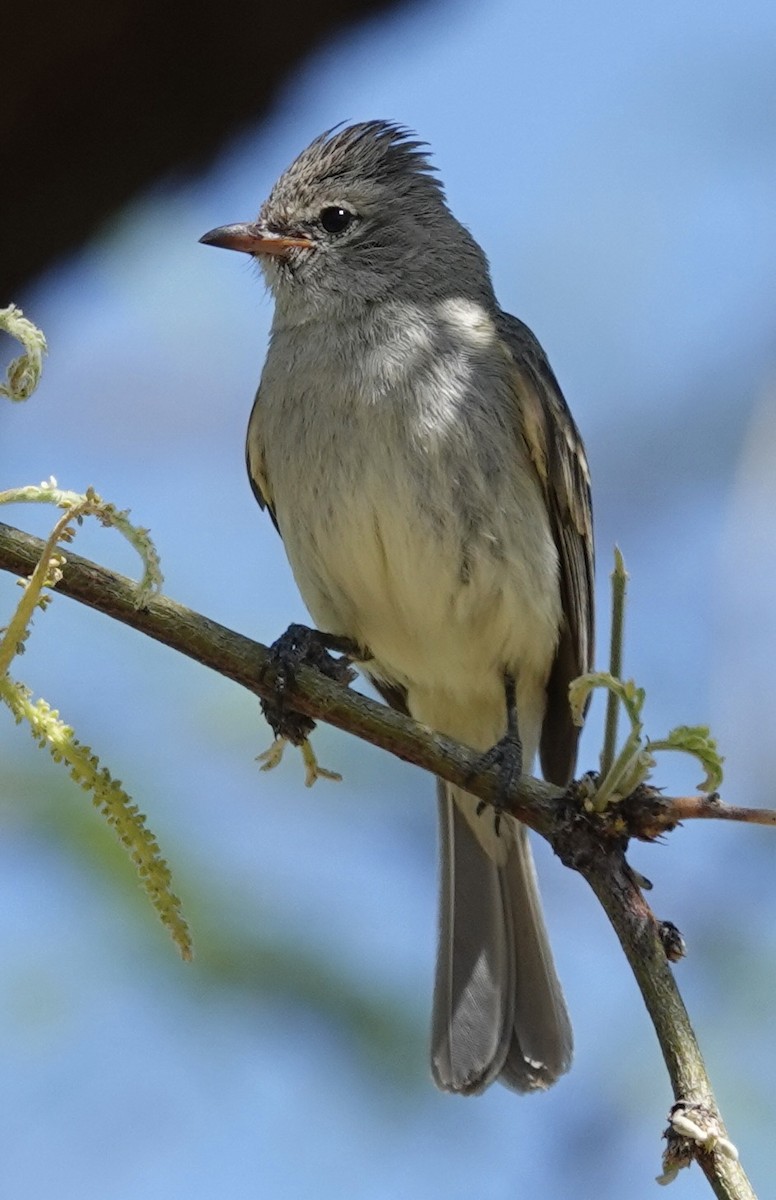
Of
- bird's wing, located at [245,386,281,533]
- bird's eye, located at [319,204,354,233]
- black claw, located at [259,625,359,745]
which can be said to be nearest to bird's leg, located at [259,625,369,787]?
black claw, located at [259,625,359,745]

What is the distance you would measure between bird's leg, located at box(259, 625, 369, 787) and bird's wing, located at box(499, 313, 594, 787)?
1.94ft

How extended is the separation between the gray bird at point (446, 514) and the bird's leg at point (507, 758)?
0.02m

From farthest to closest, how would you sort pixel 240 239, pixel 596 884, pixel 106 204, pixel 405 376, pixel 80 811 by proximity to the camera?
pixel 240 239 → pixel 405 376 → pixel 80 811 → pixel 106 204 → pixel 596 884

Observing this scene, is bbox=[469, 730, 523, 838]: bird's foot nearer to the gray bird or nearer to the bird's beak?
the gray bird

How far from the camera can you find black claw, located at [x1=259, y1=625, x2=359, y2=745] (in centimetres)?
228

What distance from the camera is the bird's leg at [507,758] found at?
2234 millimetres

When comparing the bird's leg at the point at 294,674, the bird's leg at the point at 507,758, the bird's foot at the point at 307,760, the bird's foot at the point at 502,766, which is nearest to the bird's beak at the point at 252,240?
the bird's leg at the point at 294,674

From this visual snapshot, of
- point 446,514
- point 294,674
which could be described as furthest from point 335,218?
point 294,674

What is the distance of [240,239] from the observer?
14.2 feet

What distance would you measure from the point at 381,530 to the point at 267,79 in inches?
43.3

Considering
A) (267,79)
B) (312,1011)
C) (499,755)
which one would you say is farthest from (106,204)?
(312,1011)

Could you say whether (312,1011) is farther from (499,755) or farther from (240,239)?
(240,239)

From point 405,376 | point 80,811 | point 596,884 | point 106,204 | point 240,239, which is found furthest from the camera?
point 240,239

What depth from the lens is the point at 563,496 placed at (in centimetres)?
413
